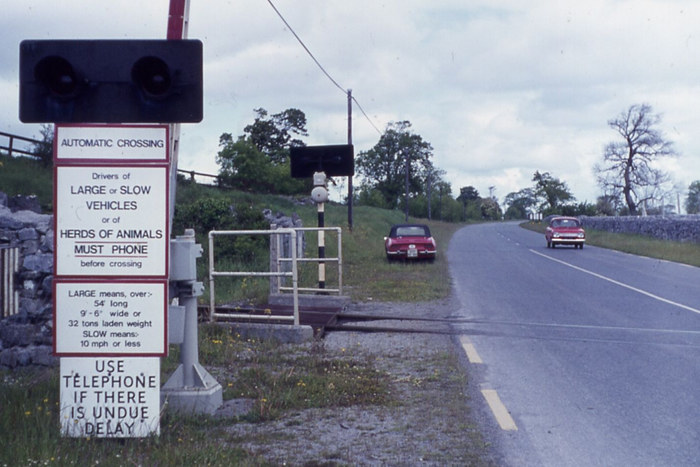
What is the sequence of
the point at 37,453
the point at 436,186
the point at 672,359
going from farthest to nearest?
the point at 436,186 → the point at 672,359 → the point at 37,453

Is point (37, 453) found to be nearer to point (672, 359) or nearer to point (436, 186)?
point (672, 359)

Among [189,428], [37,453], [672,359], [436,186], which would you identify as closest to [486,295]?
[672,359]

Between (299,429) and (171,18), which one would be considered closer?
(299,429)

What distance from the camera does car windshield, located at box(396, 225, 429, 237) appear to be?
26344 millimetres

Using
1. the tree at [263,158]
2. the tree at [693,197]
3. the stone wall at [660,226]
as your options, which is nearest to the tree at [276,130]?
the tree at [263,158]

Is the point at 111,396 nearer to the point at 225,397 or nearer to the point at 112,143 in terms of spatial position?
the point at 225,397

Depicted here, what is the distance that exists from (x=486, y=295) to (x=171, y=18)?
10469 mm

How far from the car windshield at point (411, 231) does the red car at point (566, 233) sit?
46.2 ft

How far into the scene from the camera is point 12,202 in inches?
541

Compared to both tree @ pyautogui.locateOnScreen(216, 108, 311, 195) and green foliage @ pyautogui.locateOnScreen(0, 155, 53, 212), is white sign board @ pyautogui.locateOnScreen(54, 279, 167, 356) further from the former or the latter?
tree @ pyautogui.locateOnScreen(216, 108, 311, 195)

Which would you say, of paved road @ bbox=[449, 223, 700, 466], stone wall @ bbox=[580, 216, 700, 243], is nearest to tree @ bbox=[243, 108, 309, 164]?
stone wall @ bbox=[580, 216, 700, 243]

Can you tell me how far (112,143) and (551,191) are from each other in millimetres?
158464

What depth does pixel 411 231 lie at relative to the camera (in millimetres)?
26719

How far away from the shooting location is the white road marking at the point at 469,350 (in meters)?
8.72
